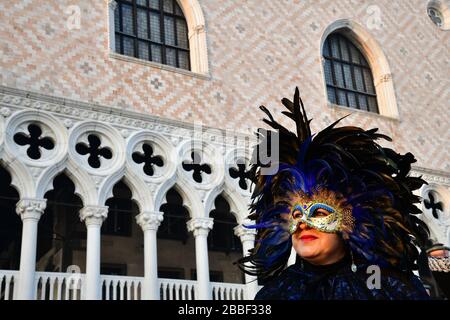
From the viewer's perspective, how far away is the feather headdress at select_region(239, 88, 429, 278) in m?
2.37

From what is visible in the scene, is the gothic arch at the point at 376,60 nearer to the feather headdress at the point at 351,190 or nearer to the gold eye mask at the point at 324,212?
the feather headdress at the point at 351,190

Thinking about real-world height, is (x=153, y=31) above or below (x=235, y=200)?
above

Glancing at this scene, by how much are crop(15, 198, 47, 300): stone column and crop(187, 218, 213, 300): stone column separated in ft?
6.49

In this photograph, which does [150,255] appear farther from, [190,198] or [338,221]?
[338,221]

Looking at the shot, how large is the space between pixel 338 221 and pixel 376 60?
8.79 metres

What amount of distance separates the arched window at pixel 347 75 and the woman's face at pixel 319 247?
25.8ft

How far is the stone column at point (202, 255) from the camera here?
7340mm

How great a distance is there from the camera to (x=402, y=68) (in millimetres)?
10836

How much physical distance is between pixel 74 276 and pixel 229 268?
427cm

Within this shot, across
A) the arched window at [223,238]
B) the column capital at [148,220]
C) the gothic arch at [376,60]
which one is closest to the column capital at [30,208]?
the column capital at [148,220]

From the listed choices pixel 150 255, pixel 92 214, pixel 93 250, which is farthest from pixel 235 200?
pixel 93 250

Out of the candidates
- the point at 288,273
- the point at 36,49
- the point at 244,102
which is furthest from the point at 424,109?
the point at 288,273

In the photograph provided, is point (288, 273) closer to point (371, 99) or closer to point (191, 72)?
point (191, 72)

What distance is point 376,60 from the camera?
35.0ft
